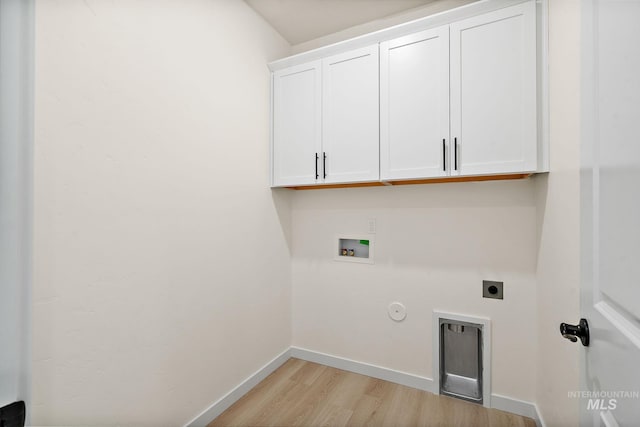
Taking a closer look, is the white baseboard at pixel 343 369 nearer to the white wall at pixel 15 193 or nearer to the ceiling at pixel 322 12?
the white wall at pixel 15 193

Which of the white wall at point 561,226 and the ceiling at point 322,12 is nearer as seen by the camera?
the white wall at point 561,226

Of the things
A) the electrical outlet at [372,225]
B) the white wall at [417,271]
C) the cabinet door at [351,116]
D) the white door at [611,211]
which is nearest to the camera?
the white door at [611,211]

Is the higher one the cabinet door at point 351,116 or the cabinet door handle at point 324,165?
the cabinet door at point 351,116

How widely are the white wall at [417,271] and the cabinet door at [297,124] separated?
1.13ft

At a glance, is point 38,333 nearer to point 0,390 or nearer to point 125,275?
point 125,275

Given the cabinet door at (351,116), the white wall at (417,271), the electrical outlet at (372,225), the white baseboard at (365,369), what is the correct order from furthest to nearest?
the electrical outlet at (372,225) < the white baseboard at (365,369) < the cabinet door at (351,116) < the white wall at (417,271)

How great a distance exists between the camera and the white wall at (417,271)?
5.74 feet

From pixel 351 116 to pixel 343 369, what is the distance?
1.93m

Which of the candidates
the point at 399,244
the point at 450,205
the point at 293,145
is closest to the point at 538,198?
the point at 450,205

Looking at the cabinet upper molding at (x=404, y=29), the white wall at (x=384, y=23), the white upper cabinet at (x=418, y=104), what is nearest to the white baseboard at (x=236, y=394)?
the white upper cabinet at (x=418, y=104)

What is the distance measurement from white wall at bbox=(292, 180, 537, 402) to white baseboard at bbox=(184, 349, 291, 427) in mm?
256

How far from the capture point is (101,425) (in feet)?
3.86

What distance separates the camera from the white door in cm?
53

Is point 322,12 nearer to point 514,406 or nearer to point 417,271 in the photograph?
point 417,271
